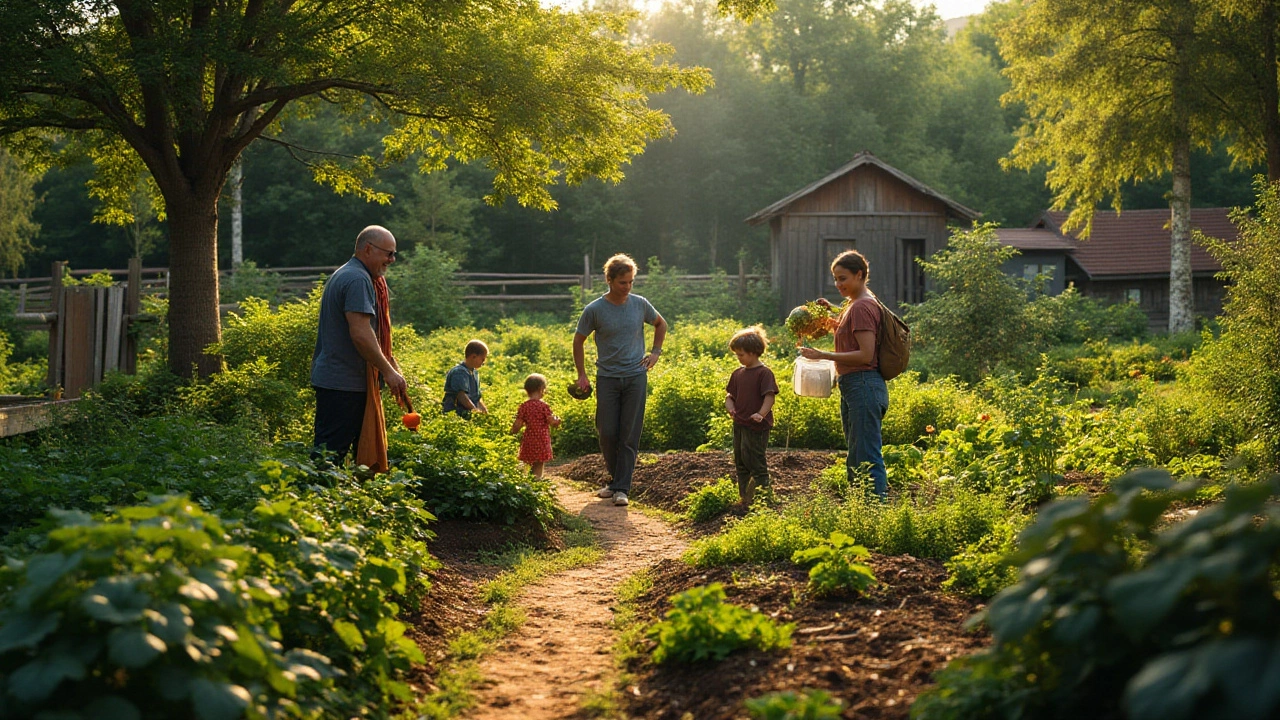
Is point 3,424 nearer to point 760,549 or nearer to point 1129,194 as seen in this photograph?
point 760,549

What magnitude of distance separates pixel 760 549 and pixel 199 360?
8338 mm

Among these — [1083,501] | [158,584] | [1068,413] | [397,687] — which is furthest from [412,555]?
[1068,413]

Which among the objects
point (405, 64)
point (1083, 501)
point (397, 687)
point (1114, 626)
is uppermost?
point (405, 64)

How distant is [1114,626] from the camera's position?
282 cm

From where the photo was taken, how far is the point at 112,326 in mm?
13031

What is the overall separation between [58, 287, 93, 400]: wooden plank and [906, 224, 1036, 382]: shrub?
1169cm

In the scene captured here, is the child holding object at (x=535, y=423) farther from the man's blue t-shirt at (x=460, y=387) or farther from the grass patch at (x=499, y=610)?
the grass patch at (x=499, y=610)

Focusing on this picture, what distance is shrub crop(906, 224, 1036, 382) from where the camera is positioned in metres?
16.8

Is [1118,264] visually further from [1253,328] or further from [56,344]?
[56,344]

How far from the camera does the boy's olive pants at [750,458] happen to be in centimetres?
790

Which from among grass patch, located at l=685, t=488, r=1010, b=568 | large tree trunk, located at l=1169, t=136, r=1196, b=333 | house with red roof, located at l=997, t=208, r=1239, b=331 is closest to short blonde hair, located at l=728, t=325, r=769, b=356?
grass patch, located at l=685, t=488, r=1010, b=568

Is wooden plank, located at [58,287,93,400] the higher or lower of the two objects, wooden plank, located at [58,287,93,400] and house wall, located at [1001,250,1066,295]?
the lower

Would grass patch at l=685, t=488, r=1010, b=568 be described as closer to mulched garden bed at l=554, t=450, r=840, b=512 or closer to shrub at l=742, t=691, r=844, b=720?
mulched garden bed at l=554, t=450, r=840, b=512

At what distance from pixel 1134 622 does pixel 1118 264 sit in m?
37.8
